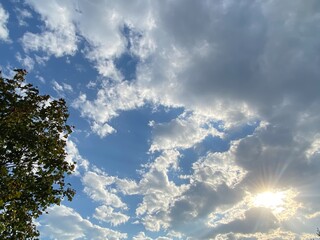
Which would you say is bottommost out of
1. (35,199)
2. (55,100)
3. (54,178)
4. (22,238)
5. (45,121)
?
(22,238)

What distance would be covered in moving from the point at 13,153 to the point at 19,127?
2.40 m

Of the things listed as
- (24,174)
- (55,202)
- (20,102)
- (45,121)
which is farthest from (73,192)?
(20,102)

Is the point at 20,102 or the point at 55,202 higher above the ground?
the point at 20,102

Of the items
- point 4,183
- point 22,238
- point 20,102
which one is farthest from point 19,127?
point 22,238

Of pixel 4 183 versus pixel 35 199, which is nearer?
pixel 4 183

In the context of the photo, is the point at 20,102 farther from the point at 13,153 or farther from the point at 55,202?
the point at 55,202

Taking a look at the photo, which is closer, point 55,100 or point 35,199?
point 35,199

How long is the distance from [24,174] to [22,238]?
5.44 meters

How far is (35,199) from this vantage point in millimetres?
25656

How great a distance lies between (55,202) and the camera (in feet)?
85.3

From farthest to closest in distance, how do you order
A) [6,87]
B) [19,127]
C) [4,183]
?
[6,87]
[19,127]
[4,183]

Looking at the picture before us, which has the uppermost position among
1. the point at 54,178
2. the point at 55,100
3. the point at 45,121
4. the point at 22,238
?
the point at 55,100

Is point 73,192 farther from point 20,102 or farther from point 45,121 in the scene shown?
point 20,102

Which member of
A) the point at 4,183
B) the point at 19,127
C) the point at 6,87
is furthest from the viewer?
the point at 6,87
